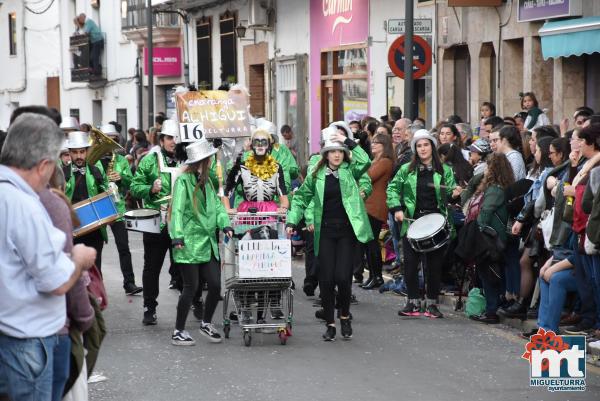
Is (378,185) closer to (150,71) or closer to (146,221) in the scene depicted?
(146,221)

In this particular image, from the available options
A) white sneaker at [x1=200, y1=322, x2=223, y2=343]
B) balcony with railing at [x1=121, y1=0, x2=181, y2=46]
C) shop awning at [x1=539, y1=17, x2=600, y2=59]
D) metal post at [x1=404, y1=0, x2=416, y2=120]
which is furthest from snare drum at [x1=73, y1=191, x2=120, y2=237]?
balcony with railing at [x1=121, y1=0, x2=181, y2=46]

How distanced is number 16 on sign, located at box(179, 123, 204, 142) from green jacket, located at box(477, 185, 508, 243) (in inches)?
108

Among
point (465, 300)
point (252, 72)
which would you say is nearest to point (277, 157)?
point (465, 300)

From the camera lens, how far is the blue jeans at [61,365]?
5.36 meters

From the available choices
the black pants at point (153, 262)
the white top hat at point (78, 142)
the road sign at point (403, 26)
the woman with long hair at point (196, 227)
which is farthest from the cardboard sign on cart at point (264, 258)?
the road sign at point (403, 26)

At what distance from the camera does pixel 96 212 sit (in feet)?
35.2

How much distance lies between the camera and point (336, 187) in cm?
1052

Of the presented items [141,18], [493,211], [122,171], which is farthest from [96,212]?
[141,18]

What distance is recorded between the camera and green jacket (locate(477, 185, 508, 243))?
11133 millimetres

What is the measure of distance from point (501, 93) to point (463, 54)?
194cm

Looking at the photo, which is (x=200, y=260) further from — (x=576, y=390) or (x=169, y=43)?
(x=169, y=43)

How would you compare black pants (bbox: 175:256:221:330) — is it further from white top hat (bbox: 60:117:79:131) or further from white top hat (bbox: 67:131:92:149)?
white top hat (bbox: 60:117:79:131)

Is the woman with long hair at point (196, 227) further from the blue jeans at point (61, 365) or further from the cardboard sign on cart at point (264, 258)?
the blue jeans at point (61, 365)

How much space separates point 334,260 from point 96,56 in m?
33.6
